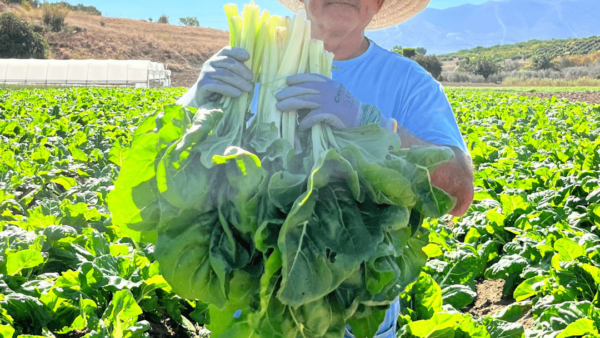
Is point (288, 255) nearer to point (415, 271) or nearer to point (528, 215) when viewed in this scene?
point (415, 271)

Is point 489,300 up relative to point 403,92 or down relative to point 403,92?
down

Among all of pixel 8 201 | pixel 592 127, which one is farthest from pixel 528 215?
pixel 592 127

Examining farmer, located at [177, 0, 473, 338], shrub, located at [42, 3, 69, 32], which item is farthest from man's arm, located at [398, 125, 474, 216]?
shrub, located at [42, 3, 69, 32]

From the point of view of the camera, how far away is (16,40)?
158 feet

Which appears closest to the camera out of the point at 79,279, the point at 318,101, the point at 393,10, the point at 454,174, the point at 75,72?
the point at 318,101

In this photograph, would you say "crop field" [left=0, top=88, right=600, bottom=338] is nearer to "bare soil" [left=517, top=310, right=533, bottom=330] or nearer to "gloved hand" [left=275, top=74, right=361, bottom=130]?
"bare soil" [left=517, top=310, right=533, bottom=330]

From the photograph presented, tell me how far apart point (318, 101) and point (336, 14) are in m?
0.75

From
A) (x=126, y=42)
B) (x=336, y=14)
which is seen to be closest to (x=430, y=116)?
(x=336, y=14)

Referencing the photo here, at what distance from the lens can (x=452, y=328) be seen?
2686 millimetres

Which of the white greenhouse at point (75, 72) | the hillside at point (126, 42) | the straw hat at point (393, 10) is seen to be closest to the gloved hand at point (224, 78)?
the straw hat at point (393, 10)

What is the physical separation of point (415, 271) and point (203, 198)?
712 mm

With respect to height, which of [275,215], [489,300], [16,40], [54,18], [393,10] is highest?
[54,18]

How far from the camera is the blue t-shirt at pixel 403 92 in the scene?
79.0 inches

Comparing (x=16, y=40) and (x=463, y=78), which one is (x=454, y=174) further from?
(x=463, y=78)
